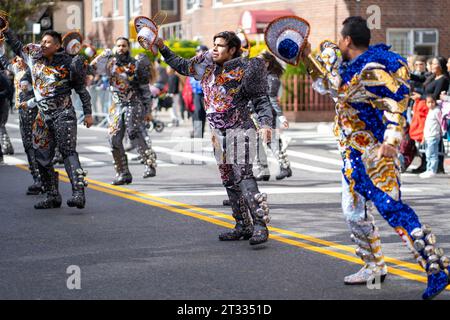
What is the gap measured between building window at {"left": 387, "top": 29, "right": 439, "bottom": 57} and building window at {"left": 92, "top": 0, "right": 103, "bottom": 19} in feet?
85.9

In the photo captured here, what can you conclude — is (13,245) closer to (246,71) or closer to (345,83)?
(246,71)

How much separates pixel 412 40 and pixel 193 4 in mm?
14205

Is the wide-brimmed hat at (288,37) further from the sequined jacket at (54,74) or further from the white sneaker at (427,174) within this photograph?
the white sneaker at (427,174)

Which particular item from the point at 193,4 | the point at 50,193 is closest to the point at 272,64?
the point at 50,193

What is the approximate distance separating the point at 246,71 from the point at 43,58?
10.2 feet

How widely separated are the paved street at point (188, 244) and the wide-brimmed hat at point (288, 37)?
1632mm

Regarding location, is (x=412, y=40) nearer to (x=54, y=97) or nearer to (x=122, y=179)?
(x=122, y=179)

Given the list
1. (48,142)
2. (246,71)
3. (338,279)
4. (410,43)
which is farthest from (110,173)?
(410,43)

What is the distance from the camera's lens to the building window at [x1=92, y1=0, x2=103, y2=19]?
53.4 metres

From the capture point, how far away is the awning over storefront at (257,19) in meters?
32.0

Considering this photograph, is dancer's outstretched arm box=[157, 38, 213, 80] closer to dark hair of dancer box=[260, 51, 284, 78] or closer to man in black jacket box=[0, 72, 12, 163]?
dark hair of dancer box=[260, 51, 284, 78]

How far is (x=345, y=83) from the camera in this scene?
666cm

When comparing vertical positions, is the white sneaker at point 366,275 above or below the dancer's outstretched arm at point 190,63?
below

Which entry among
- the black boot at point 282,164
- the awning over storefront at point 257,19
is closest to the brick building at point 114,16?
the awning over storefront at point 257,19
